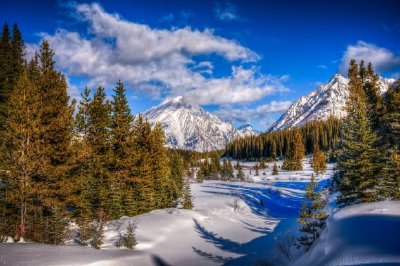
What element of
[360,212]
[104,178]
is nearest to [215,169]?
[104,178]

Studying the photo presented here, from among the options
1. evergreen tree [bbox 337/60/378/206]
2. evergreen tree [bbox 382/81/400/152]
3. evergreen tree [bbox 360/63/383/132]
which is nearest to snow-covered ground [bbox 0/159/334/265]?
evergreen tree [bbox 337/60/378/206]

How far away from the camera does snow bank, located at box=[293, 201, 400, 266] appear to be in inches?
242

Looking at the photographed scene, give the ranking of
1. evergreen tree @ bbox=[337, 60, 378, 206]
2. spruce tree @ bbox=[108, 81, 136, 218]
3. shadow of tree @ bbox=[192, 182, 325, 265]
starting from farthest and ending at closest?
1. spruce tree @ bbox=[108, 81, 136, 218]
2. evergreen tree @ bbox=[337, 60, 378, 206]
3. shadow of tree @ bbox=[192, 182, 325, 265]

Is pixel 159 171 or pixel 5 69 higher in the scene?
pixel 5 69

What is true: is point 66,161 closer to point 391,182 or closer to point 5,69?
point 391,182

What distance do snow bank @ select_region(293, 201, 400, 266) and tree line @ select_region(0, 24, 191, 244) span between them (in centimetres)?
1518

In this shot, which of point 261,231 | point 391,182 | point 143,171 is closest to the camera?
point 391,182

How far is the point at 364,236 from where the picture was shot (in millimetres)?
7633

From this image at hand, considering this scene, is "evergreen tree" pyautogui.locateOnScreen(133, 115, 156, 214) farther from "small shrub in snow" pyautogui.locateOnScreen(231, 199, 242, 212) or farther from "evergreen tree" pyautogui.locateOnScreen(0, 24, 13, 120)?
"evergreen tree" pyautogui.locateOnScreen(0, 24, 13, 120)

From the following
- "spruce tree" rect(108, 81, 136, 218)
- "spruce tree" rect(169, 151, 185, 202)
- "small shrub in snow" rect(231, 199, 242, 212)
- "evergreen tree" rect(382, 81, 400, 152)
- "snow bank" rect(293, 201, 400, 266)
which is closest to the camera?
"snow bank" rect(293, 201, 400, 266)

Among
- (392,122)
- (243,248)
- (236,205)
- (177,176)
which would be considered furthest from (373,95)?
(177,176)

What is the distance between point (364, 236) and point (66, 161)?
21.7 meters

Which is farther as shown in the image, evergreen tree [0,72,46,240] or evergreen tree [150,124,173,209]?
evergreen tree [150,124,173,209]

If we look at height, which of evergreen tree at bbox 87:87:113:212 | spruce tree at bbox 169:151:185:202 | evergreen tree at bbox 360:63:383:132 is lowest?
spruce tree at bbox 169:151:185:202
